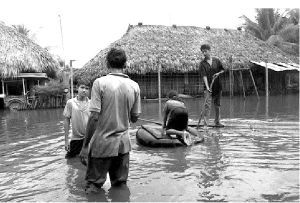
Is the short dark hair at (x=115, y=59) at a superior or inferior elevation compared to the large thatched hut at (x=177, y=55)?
inferior

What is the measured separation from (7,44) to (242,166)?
18851mm

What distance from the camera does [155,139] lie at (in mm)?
7004

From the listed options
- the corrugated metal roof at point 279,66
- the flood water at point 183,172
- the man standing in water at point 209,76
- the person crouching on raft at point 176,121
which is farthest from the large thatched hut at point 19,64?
the person crouching on raft at point 176,121

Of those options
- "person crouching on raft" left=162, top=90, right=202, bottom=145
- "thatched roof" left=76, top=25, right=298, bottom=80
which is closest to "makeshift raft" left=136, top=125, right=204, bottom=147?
"person crouching on raft" left=162, top=90, right=202, bottom=145

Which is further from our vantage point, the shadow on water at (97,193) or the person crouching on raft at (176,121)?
the person crouching on raft at (176,121)

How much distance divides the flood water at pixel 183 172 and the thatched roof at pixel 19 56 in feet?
43.2

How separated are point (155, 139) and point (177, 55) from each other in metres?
17.3

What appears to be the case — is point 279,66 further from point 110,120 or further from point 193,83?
point 110,120

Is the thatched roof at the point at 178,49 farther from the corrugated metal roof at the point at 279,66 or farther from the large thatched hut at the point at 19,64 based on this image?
the large thatched hut at the point at 19,64

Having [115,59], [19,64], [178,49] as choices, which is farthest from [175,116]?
[178,49]

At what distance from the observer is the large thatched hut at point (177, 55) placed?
75.2 feet

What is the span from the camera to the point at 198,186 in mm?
4438

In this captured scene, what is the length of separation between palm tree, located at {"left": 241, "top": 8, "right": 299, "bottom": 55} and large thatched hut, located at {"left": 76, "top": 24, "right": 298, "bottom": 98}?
3.27m

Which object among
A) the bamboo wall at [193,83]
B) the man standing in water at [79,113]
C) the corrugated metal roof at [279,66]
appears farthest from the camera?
the bamboo wall at [193,83]
